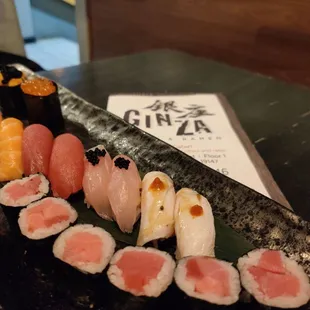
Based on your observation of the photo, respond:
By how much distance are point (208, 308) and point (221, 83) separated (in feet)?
5.07

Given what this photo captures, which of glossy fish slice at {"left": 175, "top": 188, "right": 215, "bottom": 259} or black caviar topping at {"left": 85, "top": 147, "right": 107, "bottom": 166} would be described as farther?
black caviar topping at {"left": 85, "top": 147, "right": 107, "bottom": 166}

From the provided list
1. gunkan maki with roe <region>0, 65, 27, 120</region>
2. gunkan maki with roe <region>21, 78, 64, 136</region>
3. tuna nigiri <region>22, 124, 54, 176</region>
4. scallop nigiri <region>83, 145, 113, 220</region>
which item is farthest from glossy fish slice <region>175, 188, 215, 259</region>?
gunkan maki with roe <region>0, 65, 27, 120</region>

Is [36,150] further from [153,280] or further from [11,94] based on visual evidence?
[153,280]

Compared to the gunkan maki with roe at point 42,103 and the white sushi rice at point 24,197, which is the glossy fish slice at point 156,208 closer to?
the white sushi rice at point 24,197

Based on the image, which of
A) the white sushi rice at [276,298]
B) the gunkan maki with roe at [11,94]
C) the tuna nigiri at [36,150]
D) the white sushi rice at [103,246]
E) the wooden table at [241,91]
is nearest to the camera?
the white sushi rice at [276,298]

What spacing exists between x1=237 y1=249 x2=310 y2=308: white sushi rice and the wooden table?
0.35 m

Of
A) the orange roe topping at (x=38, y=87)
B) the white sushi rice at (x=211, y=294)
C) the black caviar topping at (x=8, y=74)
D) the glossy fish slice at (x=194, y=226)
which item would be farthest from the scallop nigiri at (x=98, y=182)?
the black caviar topping at (x=8, y=74)

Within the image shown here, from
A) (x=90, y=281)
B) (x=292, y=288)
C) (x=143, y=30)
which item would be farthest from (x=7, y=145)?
(x=143, y=30)

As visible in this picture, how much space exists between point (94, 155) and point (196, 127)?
1.86ft

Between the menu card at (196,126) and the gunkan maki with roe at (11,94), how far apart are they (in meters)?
0.38

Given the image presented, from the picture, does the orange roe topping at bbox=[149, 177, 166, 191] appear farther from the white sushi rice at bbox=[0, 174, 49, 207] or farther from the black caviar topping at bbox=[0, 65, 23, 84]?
the black caviar topping at bbox=[0, 65, 23, 84]

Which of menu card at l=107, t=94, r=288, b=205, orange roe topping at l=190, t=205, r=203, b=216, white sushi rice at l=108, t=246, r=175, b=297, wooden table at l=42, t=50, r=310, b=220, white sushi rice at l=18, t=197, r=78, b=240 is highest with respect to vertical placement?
orange roe topping at l=190, t=205, r=203, b=216

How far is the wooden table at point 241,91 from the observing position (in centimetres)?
155

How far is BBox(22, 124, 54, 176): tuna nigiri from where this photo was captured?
143 centimetres
